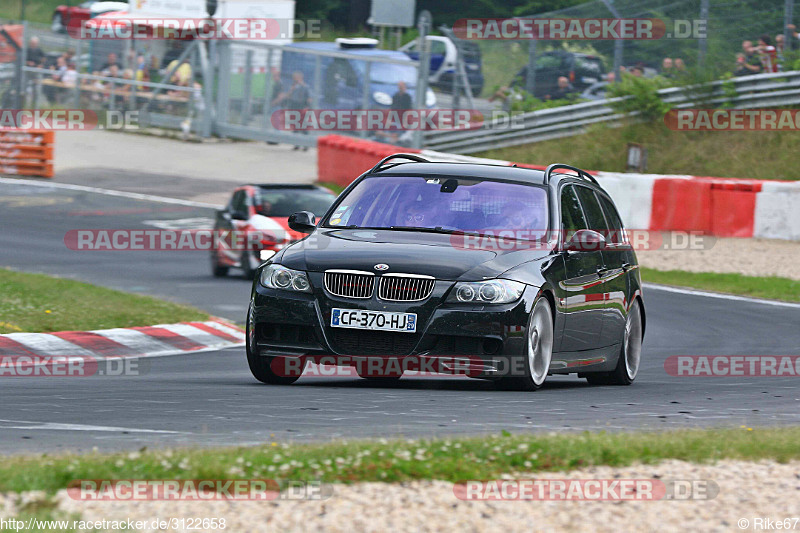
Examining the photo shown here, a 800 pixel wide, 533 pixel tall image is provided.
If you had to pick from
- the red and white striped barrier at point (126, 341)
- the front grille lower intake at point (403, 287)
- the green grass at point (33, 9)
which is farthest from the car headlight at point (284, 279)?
the green grass at point (33, 9)

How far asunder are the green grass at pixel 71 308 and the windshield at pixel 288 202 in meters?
4.47

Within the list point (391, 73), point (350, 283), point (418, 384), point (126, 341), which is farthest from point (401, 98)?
point (350, 283)

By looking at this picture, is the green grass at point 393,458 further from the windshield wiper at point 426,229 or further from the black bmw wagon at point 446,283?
the windshield wiper at point 426,229

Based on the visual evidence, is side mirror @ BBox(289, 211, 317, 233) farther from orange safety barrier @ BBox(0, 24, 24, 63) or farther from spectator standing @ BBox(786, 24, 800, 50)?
orange safety barrier @ BBox(0, 24, 24, 63)

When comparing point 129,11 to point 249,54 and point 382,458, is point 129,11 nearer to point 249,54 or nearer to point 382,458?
point 249,54

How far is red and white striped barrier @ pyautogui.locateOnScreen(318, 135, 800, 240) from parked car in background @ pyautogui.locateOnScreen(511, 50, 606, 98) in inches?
237

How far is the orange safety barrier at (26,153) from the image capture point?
1188 inches

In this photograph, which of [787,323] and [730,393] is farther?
[787,323]

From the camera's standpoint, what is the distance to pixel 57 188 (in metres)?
28.9

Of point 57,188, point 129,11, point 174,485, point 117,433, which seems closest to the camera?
point 174,485

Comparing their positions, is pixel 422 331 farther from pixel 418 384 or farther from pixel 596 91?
pixel 596 91

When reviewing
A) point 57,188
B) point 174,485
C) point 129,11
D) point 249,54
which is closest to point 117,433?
point 174,485

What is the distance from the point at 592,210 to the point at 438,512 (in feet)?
18.9

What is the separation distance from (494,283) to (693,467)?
2538mm
